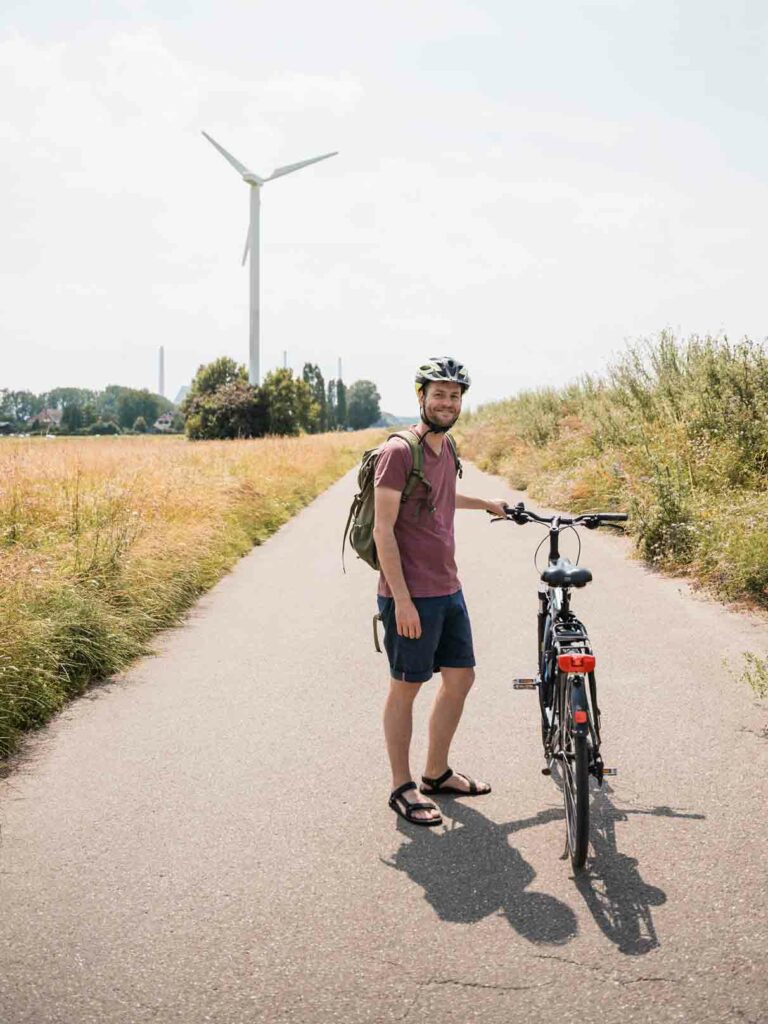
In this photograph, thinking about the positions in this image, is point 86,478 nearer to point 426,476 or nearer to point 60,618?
point 60,618

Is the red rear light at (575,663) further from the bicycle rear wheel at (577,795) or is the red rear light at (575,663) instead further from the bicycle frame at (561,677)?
the bicycle rear wheel at (577,795)

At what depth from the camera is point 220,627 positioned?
806 centimetres

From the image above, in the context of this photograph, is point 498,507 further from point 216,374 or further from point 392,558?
point 216,374

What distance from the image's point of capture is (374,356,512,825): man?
3809mm

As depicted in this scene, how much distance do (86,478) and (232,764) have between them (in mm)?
8933

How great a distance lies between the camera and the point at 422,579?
12.9 feet

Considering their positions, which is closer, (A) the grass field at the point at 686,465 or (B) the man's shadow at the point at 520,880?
(B) the man's shadow at the point at 520,880

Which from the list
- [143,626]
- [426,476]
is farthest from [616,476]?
[426,476]

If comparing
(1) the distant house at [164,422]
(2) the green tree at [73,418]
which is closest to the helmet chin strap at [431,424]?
(2) the green tree at [73,418]

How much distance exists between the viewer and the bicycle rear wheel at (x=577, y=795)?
11.0ft

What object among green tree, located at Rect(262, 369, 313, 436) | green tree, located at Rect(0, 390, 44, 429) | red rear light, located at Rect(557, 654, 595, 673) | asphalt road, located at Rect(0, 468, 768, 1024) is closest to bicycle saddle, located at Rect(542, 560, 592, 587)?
red rear light, located at Rect(557, 654, 595, 673)

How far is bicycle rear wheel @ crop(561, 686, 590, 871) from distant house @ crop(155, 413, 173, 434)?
162m

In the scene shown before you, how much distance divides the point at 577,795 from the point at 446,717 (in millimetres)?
910

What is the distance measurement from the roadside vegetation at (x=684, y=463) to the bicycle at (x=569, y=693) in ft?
15.5
